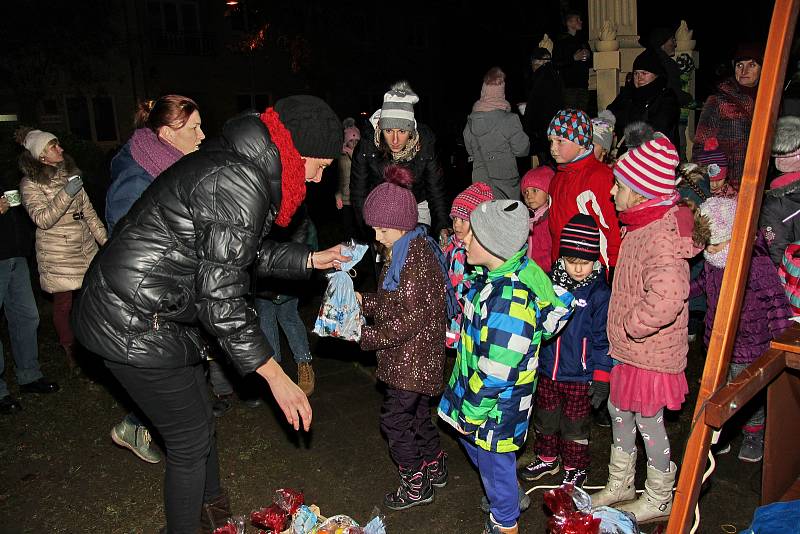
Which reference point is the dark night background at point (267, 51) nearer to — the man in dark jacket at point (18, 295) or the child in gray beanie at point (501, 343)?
the man in dark jacket at point (18, 295)

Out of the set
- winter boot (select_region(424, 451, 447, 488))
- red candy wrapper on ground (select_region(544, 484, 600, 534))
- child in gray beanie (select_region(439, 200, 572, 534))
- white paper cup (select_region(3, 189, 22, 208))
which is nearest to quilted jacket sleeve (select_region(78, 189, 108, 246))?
white paper cup (select_region(3, 189, 22, 208))

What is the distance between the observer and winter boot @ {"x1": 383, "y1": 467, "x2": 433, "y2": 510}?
365 centimetres

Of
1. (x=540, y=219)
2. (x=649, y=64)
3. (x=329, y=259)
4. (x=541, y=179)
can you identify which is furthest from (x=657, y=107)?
(x=329, y=259)

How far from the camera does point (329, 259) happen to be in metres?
3.46

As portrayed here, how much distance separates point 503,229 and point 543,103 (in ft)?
15.2

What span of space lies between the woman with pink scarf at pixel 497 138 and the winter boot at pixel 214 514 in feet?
12.8

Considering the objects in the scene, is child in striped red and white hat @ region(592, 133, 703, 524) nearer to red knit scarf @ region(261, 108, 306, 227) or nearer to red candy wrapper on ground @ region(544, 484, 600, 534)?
red candy wrapper on ground @ region(544, 484, 600, 534)

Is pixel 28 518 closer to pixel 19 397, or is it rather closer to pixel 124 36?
pixel 19 397

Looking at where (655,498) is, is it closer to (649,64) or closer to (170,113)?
(170,113)

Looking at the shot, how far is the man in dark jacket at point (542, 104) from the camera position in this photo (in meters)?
7.05

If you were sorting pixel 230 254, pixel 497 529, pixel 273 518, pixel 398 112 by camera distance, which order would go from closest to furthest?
pixel 230 254 → pixel 273 518 → pixel 497 529 → pixel 398 112

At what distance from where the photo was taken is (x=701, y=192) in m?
4.91

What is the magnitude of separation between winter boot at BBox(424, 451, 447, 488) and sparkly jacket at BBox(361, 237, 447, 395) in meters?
0.54

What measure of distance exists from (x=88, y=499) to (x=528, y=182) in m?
3.84
